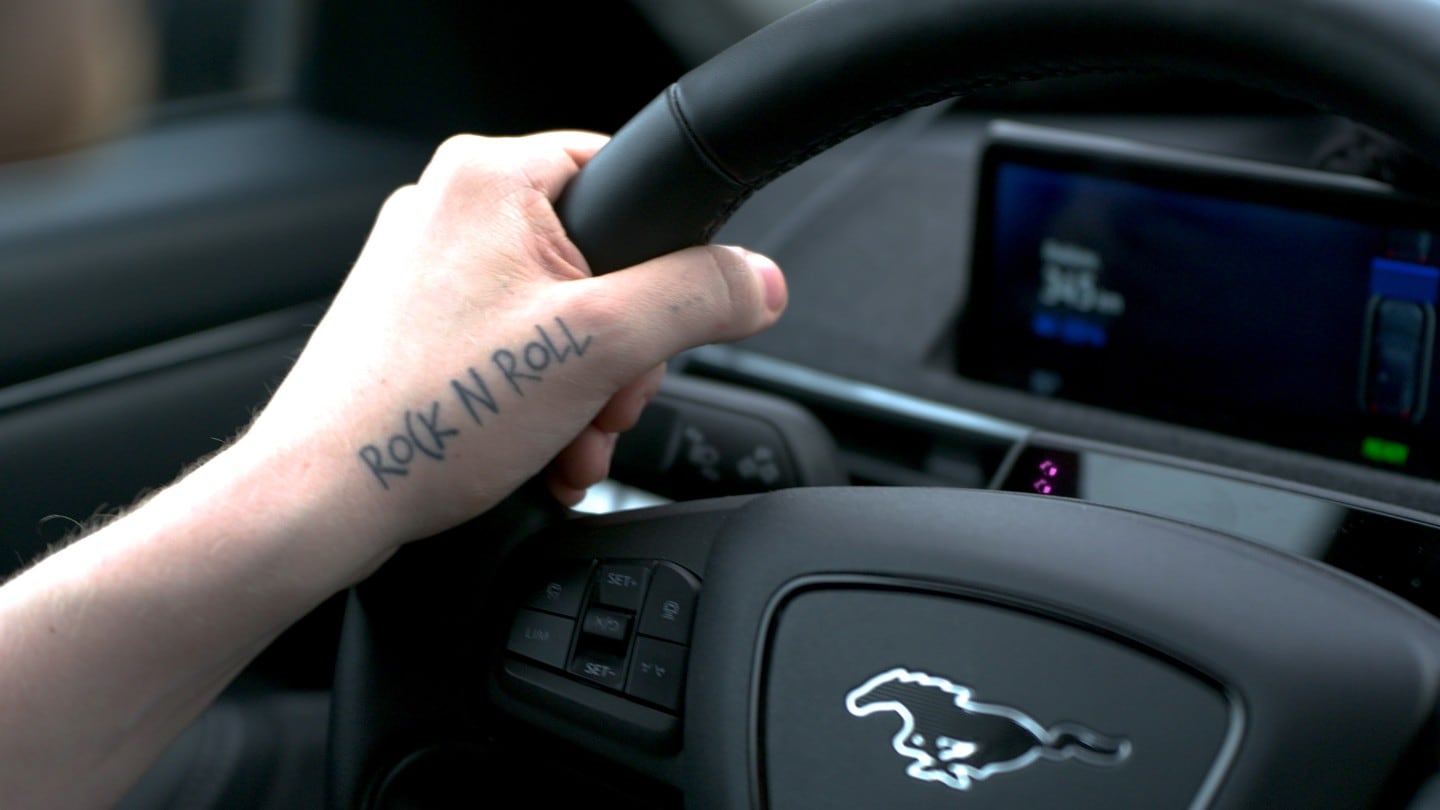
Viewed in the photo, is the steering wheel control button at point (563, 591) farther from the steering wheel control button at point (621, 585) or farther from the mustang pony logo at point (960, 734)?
the mustang pony logo at point (960, 734)

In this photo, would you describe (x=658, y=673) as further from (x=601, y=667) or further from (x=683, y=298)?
(x=683, y=298)

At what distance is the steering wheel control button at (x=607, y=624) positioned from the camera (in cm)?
66

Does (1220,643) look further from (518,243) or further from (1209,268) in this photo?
(1209,268)

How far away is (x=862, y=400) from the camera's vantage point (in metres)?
1.18

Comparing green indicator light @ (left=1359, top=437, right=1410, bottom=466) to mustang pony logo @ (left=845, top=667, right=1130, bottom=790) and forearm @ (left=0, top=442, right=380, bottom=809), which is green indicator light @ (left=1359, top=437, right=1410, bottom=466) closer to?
mustang pony logo @ (left=845, top=667, right=1130, bottom=790)

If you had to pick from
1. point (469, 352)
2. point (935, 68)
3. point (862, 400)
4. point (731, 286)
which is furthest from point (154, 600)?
point (862, 400)

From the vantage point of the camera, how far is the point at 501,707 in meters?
0.70

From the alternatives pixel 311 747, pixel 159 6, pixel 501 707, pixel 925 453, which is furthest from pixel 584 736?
pixel 159 6

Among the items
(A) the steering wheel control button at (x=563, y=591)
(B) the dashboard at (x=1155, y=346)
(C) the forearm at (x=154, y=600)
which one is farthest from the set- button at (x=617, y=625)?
(B) the dashboard at (x=1155, y=346)

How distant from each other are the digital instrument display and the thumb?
0.46 m

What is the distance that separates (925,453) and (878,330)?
0.21 m

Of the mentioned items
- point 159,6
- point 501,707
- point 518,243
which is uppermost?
point 159,6

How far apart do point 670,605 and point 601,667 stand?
1.8 inches

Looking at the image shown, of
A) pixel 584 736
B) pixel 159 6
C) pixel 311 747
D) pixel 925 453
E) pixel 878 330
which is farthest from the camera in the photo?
pixel 159 6
